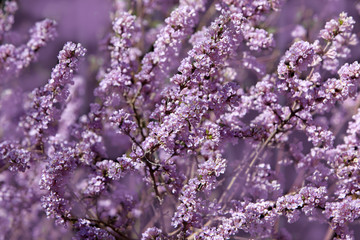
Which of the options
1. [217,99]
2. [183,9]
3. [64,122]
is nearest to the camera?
[217,99]

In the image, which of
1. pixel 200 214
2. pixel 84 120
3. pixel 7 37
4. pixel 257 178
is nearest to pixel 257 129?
pixel 257 178

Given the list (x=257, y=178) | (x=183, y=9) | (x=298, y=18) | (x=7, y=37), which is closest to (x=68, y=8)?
(x=7, y=37)

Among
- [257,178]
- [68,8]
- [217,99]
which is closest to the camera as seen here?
[217,99]

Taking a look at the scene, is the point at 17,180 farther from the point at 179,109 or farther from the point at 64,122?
the point at 179,109

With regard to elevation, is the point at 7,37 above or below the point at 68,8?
below

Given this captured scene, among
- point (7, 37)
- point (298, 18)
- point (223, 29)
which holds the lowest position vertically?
point (223, 29)

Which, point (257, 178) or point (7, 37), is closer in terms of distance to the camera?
point (257, 178)

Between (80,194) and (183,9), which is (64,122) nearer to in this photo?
(80,194)

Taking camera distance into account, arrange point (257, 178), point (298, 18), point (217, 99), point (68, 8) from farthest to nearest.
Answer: point (68, 8) < point (298, 18) < point (257, 178) < point (217, 99)

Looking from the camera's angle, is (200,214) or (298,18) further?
(298,18)
